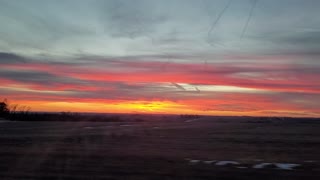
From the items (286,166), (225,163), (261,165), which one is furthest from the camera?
(225,163)

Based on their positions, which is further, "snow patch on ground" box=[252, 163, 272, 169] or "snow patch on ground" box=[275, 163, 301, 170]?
"snow patch on ground" box=[252, 163, 272, 169]

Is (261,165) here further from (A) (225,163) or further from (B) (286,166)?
(A) (225,163)

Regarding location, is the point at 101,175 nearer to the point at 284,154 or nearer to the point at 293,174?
the point at 293,174

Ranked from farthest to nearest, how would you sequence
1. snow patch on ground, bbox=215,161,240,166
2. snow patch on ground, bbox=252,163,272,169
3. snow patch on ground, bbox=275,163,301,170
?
snow patch on ground, bbox=215,161,240,166 < snow patch on ground, bbox=252,163,272,169 < snow patch on ground, bbox=275,163,301,170

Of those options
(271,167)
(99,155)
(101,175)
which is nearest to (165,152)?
(99,155)

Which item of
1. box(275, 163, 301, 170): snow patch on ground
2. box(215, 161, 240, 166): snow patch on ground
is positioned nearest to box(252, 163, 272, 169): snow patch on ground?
box(275, 163, 301, 170): snow patch on ground

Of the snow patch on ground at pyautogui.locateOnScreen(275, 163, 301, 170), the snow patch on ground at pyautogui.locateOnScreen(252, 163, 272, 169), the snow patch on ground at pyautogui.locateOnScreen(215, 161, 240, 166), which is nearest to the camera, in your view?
the snow patch on ground at pyautogui.locateOnScreen(275, 163, 301, 170)

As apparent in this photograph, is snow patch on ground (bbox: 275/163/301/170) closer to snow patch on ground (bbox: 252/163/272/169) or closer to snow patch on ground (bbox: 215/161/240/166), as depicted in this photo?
snow patch on ground (bbox: 252/163/272/169)

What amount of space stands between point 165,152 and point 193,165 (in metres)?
7.95

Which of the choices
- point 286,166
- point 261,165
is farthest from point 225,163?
point 286,166

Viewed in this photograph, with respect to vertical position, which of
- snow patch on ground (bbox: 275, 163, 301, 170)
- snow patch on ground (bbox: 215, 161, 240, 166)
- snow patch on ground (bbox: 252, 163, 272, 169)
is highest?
snow patch on ground (bbox: 215, 161, 240, 166)

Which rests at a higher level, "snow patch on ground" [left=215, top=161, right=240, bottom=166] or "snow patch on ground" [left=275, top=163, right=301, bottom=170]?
"snow patch on ground" [left=215, top=161, right=240, bottom=166]

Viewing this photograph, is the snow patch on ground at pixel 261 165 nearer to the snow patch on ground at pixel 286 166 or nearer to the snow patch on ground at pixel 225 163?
the snow patch on ground at pixel 286 166

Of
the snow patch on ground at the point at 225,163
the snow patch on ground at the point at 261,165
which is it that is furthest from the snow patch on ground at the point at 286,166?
the snow patch on ground at the point at 225,163
